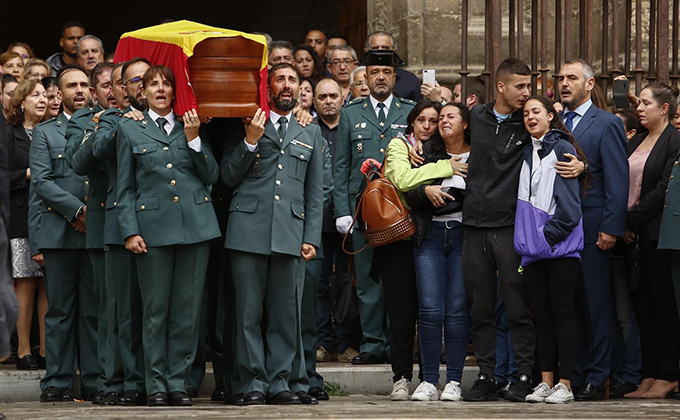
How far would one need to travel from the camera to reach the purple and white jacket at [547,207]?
773 cm

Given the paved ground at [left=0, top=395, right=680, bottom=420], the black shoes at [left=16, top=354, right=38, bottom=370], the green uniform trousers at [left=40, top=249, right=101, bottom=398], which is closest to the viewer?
the paved ground at [left=0, top=395, right=680, bottom=420]

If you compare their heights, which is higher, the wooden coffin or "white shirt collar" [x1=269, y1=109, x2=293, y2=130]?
the wooden coffin

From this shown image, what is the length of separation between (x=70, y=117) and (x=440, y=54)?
15.4ft

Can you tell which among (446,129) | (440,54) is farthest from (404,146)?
(440,54)

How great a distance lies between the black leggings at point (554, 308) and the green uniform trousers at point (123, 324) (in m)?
2.41

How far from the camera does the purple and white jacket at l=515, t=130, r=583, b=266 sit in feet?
25.4

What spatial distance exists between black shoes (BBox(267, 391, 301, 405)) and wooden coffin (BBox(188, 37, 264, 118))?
65.3 inches

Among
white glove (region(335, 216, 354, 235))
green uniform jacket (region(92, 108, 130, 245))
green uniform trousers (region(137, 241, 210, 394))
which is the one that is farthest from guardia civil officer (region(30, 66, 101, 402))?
white glove (region(335, 216, 354, 235))

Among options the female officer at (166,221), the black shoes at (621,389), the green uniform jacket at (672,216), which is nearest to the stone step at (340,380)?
the black shoes at (621,389)

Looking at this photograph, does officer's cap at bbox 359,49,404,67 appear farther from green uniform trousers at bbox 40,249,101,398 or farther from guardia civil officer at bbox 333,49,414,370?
green uniform trousers at bbox 40,249,101,398

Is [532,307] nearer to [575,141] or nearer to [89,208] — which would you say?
[575,141]

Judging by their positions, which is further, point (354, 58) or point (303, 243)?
point (354, 58)

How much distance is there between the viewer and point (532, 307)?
8.02 metres

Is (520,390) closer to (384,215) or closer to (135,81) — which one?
(384,215)
